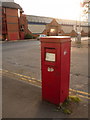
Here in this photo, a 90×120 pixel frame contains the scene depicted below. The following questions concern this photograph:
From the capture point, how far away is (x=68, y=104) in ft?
9.89

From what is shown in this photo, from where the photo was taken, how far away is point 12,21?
2997 centimetres

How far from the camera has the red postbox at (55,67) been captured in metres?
2.63

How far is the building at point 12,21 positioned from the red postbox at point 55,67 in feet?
92.6

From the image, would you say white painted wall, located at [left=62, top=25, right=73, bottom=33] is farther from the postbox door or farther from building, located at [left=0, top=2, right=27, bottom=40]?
the postbox door

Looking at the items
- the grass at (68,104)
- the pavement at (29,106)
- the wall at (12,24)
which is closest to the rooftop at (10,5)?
the wall at (12,24)

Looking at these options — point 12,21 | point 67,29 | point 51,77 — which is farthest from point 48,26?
point 51,77

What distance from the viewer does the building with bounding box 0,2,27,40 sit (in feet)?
93.6

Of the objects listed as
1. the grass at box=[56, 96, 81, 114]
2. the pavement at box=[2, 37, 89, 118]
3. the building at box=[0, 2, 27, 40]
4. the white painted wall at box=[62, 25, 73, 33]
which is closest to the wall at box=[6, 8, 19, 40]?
the building at box=[0, 2, 27, 40]

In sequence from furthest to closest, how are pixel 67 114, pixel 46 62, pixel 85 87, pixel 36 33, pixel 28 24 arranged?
pixel 36 33 < pixel 28 24 < pixel 85 87 < pixel 46 62 < pixel 67 114

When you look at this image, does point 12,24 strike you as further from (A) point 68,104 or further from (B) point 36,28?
(A) point 68,104

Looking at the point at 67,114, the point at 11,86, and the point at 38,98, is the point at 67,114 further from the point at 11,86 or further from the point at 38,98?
the point at 11,86

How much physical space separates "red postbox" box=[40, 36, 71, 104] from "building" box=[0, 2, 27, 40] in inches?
1111

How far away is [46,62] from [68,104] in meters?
1.24

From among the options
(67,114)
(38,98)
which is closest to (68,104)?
(67,114)
